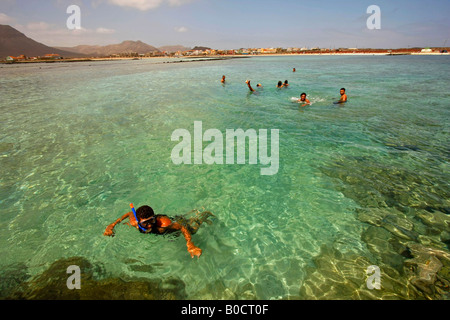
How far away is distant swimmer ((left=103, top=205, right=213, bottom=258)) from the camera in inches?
172

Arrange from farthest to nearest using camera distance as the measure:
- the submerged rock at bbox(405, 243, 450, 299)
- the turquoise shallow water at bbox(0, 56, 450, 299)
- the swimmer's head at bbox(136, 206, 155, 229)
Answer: the turquoise shallow water at bbox(0, 56, 450, 299) < the swimmer's head at bbox(136, 206, 155, 229) < the submerged rock at bbox(405, 243, 450, 299)

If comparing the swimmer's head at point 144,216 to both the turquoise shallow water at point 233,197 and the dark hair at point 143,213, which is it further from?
the turquoise shallow water at point 233,197

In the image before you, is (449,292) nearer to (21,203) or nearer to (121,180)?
(121,180)

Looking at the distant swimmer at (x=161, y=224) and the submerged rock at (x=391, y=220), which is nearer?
the distant swimmer at (x=161, y=224)

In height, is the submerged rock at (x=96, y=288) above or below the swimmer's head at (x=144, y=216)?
below

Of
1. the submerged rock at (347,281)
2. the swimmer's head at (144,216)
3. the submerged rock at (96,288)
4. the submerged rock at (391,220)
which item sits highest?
the swimmer's head at (144,216)

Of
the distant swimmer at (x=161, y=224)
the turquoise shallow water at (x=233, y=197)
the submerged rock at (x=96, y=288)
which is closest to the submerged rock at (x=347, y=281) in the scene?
the turquoise shallow water at (x=233, y=197)

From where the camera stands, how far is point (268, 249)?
16.0 feet

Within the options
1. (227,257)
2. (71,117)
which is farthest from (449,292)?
(71,117)

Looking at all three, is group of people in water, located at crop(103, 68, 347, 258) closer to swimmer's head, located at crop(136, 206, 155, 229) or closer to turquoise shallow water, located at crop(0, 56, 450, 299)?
swimmer's head, located at crop(136, 206, 155, 229)

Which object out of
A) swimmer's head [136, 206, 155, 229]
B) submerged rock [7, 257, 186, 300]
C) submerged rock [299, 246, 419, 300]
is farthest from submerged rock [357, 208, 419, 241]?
swimmer's head [136, 206, 155, 229]

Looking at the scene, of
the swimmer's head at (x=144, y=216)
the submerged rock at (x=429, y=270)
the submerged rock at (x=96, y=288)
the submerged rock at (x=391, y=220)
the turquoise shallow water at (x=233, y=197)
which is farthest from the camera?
the submerged rock at (x=391, y=220)

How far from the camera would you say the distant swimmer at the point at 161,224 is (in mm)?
4375
